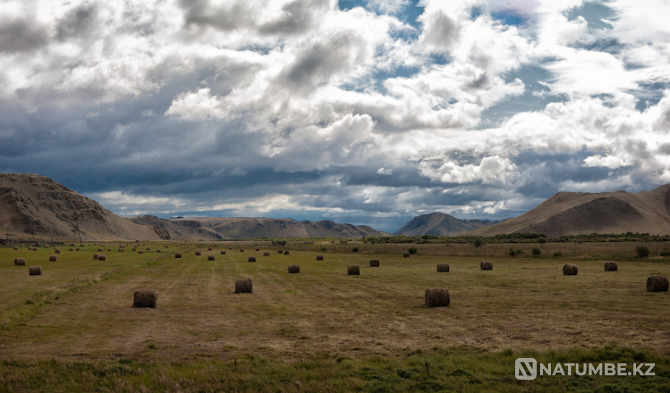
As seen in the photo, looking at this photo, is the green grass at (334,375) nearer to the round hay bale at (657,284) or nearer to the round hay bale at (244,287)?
the round hay bale at (657,284)

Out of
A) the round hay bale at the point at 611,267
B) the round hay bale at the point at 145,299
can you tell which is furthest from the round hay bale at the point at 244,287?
the round hay bale at the point at 611,267

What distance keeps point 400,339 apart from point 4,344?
1381cm

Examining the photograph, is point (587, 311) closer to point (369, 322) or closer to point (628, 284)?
point (369, 322)

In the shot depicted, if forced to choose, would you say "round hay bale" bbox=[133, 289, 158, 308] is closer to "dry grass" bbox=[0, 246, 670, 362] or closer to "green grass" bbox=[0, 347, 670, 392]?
"dry grass" bbox=[0, 246, 670, 362]

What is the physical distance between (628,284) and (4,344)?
1399 inches

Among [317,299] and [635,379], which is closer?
[635,379]

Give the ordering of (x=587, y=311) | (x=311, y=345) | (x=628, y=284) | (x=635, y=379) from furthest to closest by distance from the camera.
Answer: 1. (x=628, y=284)
2. (x=587, y=311)
3. (x=311, y=345)
4. (x=635, y=379)

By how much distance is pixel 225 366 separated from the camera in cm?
1340

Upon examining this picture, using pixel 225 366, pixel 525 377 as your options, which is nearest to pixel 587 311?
pixel 525 377

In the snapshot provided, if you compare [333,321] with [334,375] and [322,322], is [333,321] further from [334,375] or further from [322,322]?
[334,375]

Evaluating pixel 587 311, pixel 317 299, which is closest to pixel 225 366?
pixel 317 299

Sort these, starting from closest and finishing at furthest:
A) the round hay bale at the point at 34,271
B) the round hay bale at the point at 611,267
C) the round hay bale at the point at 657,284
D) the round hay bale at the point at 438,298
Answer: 1. the round hay bale at the point at 438,298
2. the round hay bale at the point at 657,284
3. the round hay bale at the point at 34,271
4. the round hay bale at the point at 611,267

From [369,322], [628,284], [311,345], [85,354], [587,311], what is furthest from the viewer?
[628,284]

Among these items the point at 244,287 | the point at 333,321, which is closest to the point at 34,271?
the point at 244,287
